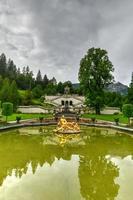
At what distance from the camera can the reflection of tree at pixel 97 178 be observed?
13.0 meters

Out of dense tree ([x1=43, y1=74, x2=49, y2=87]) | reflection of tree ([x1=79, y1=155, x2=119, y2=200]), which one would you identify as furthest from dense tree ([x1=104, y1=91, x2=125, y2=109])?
reflection of tree ([x1=79, y1=155, x2=119, y2=200])

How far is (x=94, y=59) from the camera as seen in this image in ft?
190

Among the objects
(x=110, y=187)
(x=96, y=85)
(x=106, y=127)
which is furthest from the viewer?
(x=96, y=85)

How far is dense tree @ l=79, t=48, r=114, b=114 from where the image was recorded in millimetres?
55844

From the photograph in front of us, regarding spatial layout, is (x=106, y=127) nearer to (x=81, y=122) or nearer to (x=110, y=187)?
(x=81, y=122)

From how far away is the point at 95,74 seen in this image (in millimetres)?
56906

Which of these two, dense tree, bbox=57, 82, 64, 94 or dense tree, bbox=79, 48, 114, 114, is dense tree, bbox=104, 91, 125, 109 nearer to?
dense tree, bbox=79, 48, 114, 114

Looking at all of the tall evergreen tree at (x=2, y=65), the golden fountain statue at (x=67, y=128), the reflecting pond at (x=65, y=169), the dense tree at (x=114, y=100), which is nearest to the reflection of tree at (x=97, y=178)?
the reflecting pond at (x=65, y=169)

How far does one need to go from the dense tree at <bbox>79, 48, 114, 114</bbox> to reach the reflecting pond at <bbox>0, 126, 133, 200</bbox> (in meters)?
27.3

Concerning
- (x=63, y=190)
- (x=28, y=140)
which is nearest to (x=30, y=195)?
(x=63, y=190)

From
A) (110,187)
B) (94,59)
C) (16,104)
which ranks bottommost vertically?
(110,187)

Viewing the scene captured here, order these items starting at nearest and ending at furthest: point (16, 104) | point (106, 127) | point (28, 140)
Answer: point (28, 140) → point (106, 127) → point (16, 104)

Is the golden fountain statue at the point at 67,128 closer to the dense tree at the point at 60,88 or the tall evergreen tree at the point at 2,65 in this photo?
the dense tree at the point at 60,88

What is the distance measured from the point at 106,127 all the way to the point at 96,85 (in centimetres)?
1649
